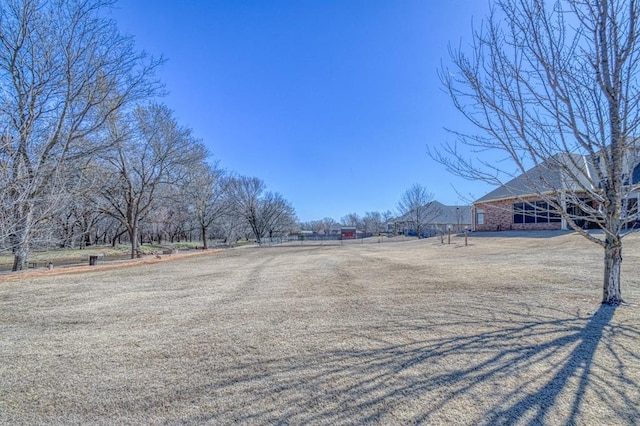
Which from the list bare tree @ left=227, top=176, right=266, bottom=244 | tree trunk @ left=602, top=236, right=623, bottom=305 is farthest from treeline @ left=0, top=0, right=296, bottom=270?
bare tree @ left=227, top=176, right=266, bottom=244

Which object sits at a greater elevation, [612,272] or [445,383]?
[612,272]

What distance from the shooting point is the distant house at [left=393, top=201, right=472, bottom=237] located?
41.3 meters

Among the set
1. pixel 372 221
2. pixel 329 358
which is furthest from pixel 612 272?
pixel 372 221

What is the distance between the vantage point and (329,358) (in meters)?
2.82

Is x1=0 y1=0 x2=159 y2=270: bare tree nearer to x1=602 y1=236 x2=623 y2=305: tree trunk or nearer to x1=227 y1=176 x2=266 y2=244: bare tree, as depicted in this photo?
x1=602 y1=236 x2=623 y2=305: tree trunk

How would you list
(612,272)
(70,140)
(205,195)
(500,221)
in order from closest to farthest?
(612,272) → (70,140) → (500,221) → (205,195)

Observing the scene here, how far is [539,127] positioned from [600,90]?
76 centimetres

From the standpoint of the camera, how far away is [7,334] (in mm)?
3775

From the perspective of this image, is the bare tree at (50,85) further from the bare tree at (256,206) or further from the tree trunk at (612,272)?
the bare tree at (256,206)

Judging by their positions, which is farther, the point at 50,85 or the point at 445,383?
the point at 50,85

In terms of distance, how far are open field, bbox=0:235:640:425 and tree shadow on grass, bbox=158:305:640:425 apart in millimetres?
12

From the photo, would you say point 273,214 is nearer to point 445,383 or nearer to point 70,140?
point 70,140

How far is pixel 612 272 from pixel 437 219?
136ft

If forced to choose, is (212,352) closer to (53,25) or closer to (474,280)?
(474,280)
